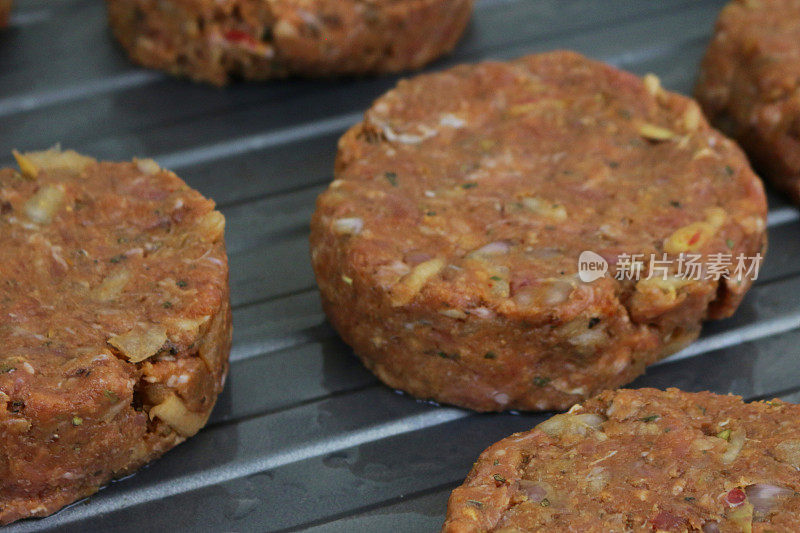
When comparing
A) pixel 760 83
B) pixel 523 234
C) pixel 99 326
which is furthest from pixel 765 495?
pixel 760 83

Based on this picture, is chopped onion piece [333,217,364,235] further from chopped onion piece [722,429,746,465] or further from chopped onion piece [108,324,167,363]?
chopped onion piece [722,429,746,465]

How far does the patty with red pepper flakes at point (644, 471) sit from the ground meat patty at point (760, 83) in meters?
1.12

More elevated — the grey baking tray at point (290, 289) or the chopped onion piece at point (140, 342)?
the chopped onion piece at point (140, 342)

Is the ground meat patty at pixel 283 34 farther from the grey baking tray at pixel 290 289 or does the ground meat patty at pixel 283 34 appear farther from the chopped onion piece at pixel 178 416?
the chopped onion piece at pixel 178 416

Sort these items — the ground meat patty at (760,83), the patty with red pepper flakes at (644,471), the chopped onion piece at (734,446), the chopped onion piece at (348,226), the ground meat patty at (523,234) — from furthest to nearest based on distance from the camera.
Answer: the ground meat patty at (760,83), the chopped onion piece at (348,226), the ground meat patty at (523,234), the chopped onion piece at (734,446), the patty with red pepper flakes at (644,471)

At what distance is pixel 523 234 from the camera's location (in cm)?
256

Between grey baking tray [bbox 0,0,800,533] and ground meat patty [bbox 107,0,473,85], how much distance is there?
8 cm

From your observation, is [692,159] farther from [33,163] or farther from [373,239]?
[33,163]

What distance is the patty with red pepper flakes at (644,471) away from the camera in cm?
200

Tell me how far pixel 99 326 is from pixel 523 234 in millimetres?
1035

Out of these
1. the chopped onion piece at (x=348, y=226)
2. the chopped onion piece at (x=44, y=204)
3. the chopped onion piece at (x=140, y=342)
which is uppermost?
the chopped onion piece at (x=44, y=204)

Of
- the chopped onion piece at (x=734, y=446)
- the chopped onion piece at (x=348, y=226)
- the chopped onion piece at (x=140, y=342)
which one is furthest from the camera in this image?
the chopped onion piece at (x=348, y=226)

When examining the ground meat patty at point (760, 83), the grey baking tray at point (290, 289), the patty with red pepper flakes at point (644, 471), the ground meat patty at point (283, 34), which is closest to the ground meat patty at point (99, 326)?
the grey baking tray at point (290, 289)

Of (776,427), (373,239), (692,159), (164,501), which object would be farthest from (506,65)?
(164,501)
